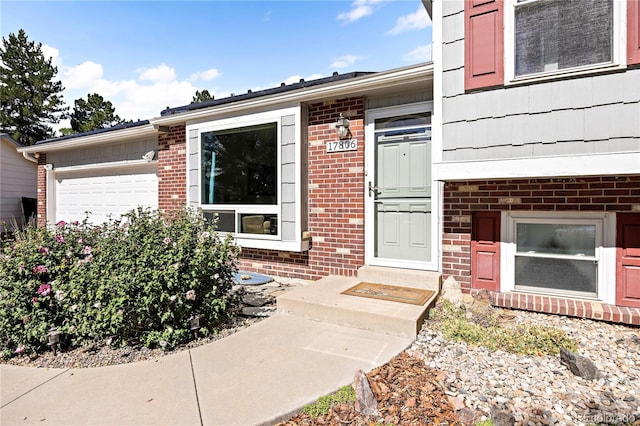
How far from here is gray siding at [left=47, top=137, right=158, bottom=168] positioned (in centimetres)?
758

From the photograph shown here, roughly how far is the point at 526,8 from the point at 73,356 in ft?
17.1

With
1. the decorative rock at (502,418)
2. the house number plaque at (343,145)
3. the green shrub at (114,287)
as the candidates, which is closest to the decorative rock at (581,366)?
the decorative rock at (502,418)

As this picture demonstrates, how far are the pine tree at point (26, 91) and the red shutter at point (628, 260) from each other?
25.7 metres

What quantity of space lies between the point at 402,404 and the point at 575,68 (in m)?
3.26

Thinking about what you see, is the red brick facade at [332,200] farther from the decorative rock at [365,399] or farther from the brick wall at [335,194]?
the decorative rock at [365,399]

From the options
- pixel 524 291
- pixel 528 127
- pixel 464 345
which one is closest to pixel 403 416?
pixel 464 345

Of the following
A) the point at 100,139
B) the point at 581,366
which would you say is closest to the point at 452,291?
the point at 581,366

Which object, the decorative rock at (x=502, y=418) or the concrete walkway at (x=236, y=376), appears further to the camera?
the concrete walkway at (x=236, y=376)

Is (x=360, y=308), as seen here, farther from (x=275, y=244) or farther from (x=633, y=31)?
(x=633, y=31)

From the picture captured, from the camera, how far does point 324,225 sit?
198 inches

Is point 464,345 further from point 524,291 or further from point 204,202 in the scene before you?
point 204,202

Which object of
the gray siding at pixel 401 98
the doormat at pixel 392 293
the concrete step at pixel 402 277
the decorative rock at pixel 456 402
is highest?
the gray siding at pixel 401 98

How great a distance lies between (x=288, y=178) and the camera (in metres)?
5.03

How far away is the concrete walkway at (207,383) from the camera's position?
200cm
